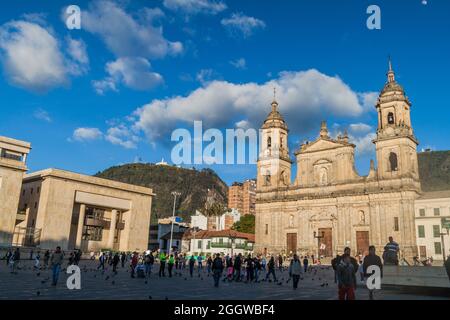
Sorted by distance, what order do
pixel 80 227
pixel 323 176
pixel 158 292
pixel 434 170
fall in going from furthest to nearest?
1. pixel 434 170
2. pixel 323 176
3. pixel 80 227
4. pixel 158 292

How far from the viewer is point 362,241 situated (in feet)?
169

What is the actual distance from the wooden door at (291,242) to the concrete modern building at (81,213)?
838 inches

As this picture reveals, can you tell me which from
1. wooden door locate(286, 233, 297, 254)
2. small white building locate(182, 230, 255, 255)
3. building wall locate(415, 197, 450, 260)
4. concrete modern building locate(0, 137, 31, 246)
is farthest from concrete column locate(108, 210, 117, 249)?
building wall locate(415, 197, 450, 260)

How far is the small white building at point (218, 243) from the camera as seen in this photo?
7138 cm

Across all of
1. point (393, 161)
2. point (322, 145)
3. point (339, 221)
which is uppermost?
point (322, 145)

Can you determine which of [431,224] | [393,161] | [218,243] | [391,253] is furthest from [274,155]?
[391,253]

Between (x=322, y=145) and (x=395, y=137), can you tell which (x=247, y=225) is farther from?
(x=395, y=137)

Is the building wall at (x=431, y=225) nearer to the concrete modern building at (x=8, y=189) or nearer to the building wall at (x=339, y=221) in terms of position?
the building wall at (x=339, y=221)

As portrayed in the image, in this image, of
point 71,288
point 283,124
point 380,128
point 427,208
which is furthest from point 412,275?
point 283,124

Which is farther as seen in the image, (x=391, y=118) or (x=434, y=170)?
(x=434, y=170)

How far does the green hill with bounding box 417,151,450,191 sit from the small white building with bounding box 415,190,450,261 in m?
23.6

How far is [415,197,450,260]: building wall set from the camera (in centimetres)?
4628

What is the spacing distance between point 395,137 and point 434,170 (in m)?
31.9

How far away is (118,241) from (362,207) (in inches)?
1354
